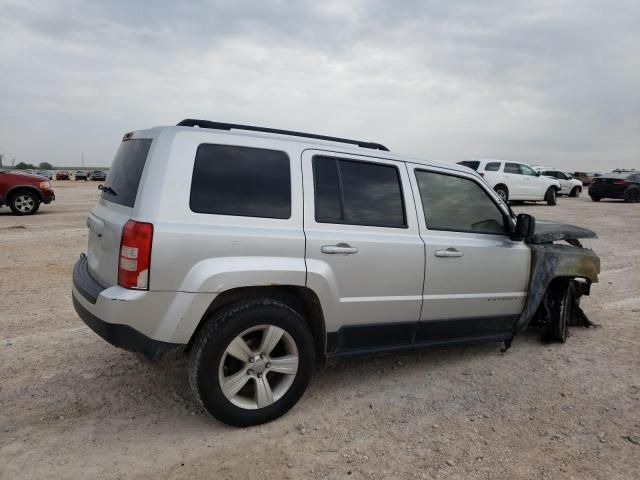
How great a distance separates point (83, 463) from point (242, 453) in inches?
33.9

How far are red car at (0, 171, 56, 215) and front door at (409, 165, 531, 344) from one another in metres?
13.2

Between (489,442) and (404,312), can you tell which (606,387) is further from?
(404,312)

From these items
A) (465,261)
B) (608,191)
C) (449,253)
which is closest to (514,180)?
(608,191)

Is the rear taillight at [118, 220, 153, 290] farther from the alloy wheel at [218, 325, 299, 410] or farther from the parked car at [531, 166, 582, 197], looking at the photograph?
the parked car at [531, 166, 582, 197]

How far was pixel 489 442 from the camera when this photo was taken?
295cm

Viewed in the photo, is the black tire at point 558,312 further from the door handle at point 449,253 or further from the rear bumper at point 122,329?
the rear bumper at point 122,329

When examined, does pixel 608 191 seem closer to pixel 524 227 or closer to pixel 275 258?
pixel 524 227

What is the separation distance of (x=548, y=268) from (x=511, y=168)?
15.8m

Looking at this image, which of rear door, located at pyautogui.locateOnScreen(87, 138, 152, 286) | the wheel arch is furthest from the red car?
the wheel arch

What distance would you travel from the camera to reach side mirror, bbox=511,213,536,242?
4.00 m

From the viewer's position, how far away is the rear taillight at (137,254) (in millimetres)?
2691

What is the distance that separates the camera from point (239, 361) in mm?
3033

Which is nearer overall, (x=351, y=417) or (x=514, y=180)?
(x=351, y=417)

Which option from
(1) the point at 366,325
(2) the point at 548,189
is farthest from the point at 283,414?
(2) the point at 548,189
